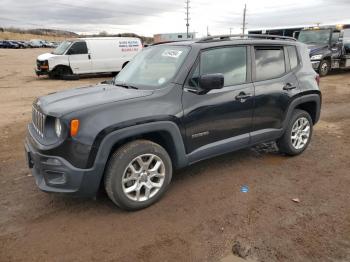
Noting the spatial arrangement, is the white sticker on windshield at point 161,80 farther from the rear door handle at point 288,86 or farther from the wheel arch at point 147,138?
the rear door handle at point 288,86

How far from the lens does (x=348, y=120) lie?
309 inches

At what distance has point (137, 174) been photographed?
3.65 meters

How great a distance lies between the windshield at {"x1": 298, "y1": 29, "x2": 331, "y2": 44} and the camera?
52.9 feet

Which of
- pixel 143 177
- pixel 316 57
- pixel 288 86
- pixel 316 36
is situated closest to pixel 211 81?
pixel 143 177

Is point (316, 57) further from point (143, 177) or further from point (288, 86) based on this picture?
point (143, 177)

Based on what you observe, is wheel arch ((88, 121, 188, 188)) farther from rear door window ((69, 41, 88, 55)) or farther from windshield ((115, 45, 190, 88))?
rear door window ((69, 41, 88, 55))

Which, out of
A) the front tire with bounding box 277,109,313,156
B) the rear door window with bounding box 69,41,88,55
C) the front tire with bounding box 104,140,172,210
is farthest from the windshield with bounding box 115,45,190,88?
the rear door window with bounding box 69,41,88,55

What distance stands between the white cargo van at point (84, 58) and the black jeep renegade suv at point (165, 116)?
12302 mm

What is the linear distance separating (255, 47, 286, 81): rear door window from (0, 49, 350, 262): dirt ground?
129cm

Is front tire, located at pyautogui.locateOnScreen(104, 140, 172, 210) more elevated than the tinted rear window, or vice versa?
the tinted rear window

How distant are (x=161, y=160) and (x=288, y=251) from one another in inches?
60.6

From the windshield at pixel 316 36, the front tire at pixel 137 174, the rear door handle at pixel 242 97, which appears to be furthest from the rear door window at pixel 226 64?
the windshield at pixel 316 36

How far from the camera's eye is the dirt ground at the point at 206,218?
9.99 ft

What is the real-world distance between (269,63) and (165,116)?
6.46 ft
